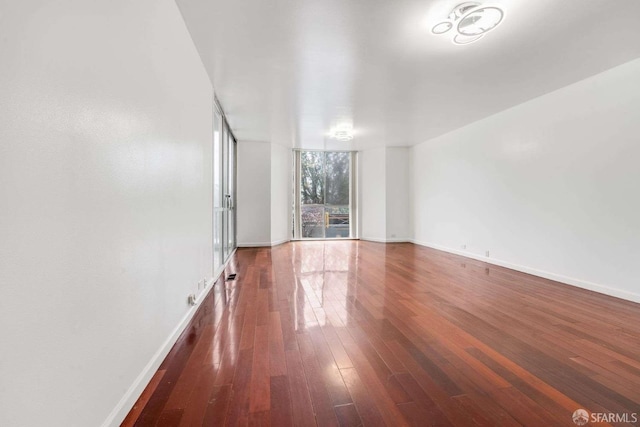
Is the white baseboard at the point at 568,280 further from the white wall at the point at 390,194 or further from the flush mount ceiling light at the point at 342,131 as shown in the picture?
the flush mount ceiling light at the point at 342,131

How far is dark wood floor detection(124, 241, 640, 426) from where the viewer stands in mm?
1475

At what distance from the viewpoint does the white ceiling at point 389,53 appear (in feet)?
7.41

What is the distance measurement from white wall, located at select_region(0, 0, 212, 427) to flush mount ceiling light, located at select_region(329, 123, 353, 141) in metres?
3.98

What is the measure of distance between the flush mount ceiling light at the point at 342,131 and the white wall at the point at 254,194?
188 cm

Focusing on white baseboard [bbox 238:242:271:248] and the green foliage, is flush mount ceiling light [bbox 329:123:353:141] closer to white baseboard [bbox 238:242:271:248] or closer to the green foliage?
the green foliage

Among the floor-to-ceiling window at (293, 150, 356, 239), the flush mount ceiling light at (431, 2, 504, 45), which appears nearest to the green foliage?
the floor-to-ceiling window at (293, 150, 356, 239)

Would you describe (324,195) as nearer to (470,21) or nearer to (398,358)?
(470,21)

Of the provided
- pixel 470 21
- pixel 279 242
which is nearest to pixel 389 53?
pixel 470 21

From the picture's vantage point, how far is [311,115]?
16.1 ft

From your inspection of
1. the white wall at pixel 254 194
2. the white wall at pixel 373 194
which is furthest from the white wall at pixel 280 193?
the white wall at pixel 373 194

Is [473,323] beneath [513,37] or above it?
beneath

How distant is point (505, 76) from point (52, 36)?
4.20m

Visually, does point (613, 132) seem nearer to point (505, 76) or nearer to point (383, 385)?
point (505, 76)

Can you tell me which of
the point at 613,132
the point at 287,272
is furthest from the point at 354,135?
the point at 613,132
